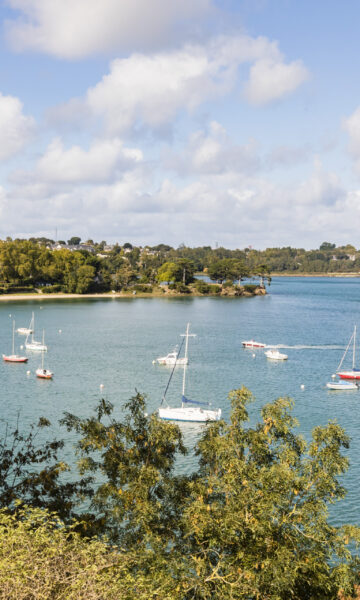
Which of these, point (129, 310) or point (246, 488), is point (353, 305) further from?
point (246, 488)

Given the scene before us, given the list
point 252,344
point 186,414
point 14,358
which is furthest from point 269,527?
point 252,344

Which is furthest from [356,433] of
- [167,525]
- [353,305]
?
[353,305]

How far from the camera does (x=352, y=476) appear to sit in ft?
99.4

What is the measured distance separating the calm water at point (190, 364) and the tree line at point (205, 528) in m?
9.51

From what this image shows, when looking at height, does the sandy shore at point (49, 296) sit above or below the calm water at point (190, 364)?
above

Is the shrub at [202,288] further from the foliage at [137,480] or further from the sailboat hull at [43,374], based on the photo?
the foliage at [137,480]

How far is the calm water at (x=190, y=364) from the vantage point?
44219mm

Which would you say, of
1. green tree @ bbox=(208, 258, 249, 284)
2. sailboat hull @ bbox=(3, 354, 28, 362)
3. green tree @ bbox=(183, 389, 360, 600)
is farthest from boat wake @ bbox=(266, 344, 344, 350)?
green tree @ bbox=(208, 258, 249, 284)

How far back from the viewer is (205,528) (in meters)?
12.9

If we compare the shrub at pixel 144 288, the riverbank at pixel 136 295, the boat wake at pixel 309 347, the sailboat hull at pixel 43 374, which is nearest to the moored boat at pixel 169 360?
the sailboat hull at pixel 43 374

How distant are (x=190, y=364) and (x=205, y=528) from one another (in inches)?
2003

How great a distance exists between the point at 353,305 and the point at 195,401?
11741 cm

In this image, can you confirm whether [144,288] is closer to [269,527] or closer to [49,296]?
[49,296]

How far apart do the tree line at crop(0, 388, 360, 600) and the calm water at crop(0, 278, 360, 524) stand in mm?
9514
